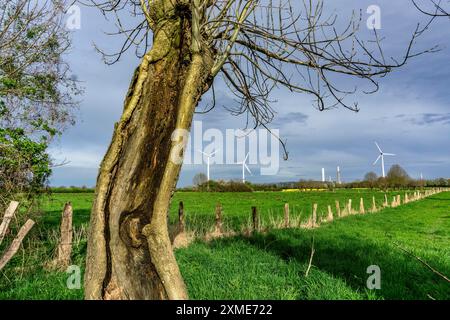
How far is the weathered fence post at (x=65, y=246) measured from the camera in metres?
8.48

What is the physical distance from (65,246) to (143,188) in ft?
19.2

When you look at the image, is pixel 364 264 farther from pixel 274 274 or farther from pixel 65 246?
pixel 65 246

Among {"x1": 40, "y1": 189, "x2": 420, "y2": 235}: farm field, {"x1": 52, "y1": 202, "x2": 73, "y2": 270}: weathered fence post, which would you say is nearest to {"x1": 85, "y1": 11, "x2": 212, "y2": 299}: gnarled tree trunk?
{"x1": 52, "y1": 202, "x2": 73, "y2": 270}: weathered fence post

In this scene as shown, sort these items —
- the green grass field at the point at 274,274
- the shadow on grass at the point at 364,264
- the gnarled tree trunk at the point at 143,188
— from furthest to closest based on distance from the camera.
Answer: the shadow on grass at the point at 364,264, the green grass field at the point at 274,274, the gnarled tree trunk at the point at 143,188

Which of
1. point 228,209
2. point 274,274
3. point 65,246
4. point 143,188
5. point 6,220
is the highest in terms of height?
point 143,188

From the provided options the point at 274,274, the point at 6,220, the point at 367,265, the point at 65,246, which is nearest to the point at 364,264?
the point at 367,265

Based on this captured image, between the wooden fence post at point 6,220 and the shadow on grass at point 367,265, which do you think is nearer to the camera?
the wooden fence post at point 6,220

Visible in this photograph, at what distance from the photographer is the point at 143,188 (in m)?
3.81

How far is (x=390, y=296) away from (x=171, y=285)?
369 cm

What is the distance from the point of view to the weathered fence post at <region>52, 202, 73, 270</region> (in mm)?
8477

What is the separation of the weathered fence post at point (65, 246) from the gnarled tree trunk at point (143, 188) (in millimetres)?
5266

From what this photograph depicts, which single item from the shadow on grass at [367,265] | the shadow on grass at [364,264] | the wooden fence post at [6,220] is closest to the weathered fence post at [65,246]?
the wooden fence post at [6,220]

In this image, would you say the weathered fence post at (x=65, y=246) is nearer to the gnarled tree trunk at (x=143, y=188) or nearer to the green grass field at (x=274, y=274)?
the green grass field at (x=274, y=274)

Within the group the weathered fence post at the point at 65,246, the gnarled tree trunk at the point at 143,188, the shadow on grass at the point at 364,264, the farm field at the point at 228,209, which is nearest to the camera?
the gnarled tree trunk at the point at 143,188
